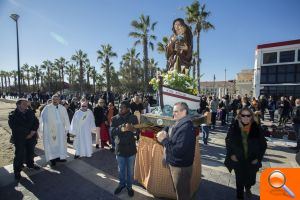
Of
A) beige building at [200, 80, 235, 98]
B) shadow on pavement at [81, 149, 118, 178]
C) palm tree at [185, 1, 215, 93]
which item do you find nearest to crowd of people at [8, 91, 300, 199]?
shadow on pavement at [81, 149, 118, 178]

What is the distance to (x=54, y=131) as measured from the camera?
6402mm

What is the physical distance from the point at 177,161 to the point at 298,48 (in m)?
27.7

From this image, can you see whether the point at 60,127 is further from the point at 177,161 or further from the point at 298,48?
the point at 298,48

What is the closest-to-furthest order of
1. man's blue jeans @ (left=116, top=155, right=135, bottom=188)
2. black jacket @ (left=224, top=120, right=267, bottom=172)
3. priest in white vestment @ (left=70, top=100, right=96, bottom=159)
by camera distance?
1. black jacket @ (left=224, top=120, right=267, bottom=172)
2. man's blue jeans @ (left=116, top=155, right=135, bottom=188)
3. priest in white vestment @ (left=70, top=100, right=96, bottom=159)

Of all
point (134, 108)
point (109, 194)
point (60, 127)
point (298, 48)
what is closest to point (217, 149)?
point (134, 108)

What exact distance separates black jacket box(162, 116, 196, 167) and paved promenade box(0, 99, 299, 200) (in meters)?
1.84

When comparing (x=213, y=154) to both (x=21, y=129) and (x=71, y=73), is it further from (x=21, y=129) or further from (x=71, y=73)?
(x=71, y=73)

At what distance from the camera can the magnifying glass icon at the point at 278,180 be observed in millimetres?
1592

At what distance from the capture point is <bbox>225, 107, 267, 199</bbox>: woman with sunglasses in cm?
417

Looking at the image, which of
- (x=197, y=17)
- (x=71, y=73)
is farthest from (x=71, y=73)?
(x=197, y=17)

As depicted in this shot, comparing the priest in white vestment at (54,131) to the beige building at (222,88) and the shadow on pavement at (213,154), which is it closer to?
the shadow on pavement at (213,154)

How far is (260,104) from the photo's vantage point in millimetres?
14352

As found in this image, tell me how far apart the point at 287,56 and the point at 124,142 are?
89.4 feet

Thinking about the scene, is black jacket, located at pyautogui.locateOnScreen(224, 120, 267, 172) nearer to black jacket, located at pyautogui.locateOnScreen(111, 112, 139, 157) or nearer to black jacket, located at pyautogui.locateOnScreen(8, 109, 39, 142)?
black jacket, located at pyautogui.locateOnScreen(111, 112, 139, 157)
